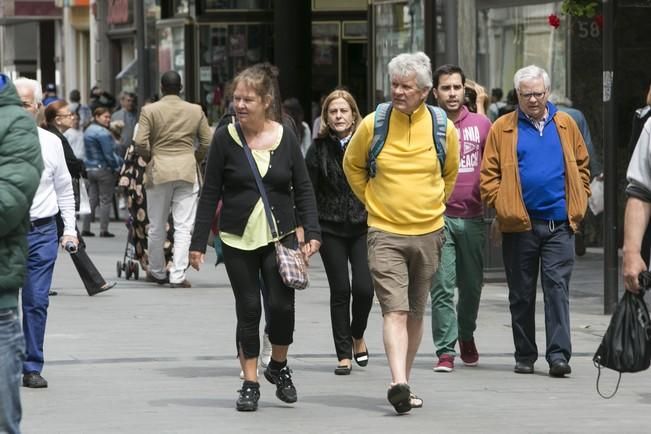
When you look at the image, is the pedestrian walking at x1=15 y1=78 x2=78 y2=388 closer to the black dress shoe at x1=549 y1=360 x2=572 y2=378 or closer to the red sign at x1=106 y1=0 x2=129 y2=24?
the black dress shoe at x1=549 y1=360 x2=572 y2=378

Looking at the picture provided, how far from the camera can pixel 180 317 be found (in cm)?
1320

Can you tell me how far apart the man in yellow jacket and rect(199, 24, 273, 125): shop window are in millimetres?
19406

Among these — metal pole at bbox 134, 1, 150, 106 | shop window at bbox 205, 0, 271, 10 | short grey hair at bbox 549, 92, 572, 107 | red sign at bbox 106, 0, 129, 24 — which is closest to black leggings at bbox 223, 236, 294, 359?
short grey hair at bbox 549, 92, 572, 107

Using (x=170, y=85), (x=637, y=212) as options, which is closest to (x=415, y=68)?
(x=637, y=212)

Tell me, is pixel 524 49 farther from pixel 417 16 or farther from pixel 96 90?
pixel 96 90

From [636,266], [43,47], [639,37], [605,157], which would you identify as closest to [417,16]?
[639,37]

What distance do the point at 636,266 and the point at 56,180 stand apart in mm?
3693

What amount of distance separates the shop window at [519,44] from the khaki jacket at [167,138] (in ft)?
16.4

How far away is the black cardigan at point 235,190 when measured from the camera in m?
8.82

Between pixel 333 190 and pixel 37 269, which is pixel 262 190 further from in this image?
pixel 333 190

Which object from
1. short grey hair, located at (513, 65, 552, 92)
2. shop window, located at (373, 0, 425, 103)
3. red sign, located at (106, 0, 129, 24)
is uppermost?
red sign, located at (106, 0, 129, 24)

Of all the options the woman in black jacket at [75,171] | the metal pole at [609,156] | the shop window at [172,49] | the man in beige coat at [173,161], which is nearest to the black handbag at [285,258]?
the woman in black jacket at [75,171]

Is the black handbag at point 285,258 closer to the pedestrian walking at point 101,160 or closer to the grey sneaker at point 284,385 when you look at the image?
the grey sneaker at point 284,385

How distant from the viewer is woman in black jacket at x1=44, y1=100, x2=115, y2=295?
46.0 ft
